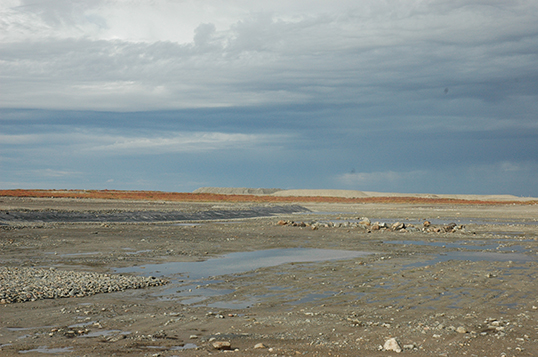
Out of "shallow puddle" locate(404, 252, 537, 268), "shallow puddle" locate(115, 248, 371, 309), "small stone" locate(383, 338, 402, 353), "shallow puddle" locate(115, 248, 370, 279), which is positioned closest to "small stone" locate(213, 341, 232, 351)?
"small stone" locate(383, 338, 402, 353)

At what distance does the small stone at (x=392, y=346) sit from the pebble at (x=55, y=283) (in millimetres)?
8704

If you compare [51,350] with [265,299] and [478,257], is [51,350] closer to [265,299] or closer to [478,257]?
[265,299]

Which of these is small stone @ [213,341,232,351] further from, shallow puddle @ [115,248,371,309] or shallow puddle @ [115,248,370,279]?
shallow puddle @ [115,248,370,279]

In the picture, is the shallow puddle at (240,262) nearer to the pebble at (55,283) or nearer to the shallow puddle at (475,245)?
the pebble at (55,283)

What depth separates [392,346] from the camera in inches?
334

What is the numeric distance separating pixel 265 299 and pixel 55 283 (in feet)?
22.2

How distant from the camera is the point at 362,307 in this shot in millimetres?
11891

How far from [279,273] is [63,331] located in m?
9.03

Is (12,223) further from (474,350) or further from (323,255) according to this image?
(474,350)

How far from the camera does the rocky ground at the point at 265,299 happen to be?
8875 mm

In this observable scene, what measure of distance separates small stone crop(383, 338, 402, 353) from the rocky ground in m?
0.02

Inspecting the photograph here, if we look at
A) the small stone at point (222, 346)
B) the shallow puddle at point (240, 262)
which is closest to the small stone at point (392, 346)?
the small stone at point (222, 346)

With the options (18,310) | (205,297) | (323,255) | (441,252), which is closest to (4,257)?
(18,310)

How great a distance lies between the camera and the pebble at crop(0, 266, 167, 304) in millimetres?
12727
